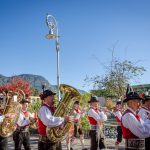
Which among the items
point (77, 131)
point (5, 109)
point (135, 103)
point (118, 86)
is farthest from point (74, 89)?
point (118, 86)

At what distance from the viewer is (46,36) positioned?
14969 mm

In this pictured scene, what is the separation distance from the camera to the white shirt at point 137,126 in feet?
19.1

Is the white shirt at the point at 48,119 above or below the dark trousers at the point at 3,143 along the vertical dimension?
above

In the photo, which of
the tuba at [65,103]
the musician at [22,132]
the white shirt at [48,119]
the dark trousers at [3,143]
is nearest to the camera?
the white shirt at [48,119]

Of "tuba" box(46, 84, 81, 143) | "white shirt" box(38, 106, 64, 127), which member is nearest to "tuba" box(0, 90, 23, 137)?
"white shirt" box(38, 106, 64, 127)

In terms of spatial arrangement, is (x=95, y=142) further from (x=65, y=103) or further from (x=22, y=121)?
(x=65, y=103)

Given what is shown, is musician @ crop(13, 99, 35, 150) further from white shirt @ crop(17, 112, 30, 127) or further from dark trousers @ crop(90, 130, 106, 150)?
dark trousers @ crop(90, 130, 106, 150)

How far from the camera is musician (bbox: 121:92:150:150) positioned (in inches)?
230

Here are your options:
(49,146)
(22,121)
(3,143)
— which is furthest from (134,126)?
(22,121)

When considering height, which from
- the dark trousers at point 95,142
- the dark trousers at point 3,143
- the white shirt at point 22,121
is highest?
the white shirt at point 22,121

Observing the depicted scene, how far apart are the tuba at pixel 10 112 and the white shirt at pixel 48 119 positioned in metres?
2.00

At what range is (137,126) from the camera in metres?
5.81

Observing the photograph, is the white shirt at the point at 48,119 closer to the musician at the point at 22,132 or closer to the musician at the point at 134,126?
the musician at the point at 134,126


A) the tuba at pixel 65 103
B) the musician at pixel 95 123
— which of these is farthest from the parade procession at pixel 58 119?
the musician at pixel 95 123
